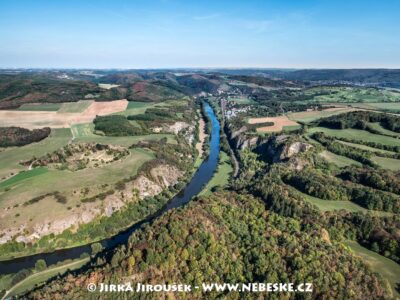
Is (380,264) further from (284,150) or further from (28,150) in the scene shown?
(28,150)

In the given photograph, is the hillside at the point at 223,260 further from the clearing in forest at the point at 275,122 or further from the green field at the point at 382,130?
the clearing in forest at the point at 275,122

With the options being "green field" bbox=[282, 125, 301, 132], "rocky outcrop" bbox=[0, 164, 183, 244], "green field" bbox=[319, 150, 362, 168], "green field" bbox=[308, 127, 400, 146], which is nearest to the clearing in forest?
"green field" bbox=[282, 125, 301, 132]

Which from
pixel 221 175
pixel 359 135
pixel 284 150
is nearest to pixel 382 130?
pixel 359 135

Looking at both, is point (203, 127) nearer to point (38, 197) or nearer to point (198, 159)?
point (198, 159)

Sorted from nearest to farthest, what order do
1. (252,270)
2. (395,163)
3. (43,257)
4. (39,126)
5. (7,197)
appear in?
1. (252,270)
2. (43,257)
3. (7,197)
4. (395,163)
5. (39,126)

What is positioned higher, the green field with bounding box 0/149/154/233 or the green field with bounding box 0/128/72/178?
the green field with bounding box 0/128/72/178

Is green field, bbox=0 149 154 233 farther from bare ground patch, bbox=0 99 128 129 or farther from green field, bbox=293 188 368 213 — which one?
bare ground patch, bbox=0 99 128 129

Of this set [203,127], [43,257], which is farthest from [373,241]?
[203,127]
